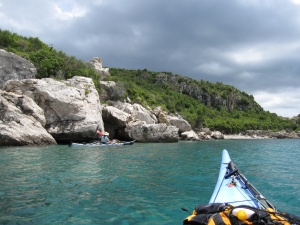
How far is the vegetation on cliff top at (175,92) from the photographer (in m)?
44.6

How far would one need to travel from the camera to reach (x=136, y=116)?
157 feet

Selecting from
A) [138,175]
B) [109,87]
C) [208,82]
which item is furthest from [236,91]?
[138,175]

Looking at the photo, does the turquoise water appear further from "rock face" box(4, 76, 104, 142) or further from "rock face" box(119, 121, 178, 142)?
"rock face" box(119, 121, 178, 142)

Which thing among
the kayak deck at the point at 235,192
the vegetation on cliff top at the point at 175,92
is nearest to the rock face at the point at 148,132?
the vegetation on cliff top at the point at 175,92

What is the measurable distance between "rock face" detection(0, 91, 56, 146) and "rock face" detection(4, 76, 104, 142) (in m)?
1.78

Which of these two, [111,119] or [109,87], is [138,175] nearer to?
[111,119]

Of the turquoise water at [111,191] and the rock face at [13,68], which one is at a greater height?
the rock face at [13,68]

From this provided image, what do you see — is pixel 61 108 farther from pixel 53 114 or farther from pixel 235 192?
pixel 235 192

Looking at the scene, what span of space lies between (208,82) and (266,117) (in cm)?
3472

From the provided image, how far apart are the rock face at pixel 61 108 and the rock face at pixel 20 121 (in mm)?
1776

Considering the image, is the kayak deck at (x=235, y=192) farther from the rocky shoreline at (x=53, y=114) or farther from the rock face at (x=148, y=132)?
the rock face at (x=148, y=132)

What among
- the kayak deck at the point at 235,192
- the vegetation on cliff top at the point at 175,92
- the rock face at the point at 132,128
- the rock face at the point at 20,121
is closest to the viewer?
the kayak deck at the point at 235,192

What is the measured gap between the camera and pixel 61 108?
107 feet

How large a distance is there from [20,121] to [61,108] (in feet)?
18.1
